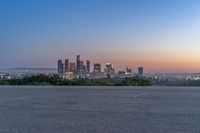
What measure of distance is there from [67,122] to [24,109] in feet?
12.0

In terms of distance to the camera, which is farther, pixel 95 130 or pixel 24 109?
pixel 24 109

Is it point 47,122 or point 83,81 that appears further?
point 83,81

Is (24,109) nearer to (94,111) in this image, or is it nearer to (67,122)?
(94,111)

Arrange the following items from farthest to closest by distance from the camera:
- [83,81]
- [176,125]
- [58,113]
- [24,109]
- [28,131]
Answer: [83,81] < [24,109] < [58,113] < [176,125] < [28,131]

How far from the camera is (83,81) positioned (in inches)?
1483

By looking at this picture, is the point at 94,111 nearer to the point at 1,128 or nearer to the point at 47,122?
the point at 47,122

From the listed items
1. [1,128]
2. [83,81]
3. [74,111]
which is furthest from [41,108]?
[83,81]

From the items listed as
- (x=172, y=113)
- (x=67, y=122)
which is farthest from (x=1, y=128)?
(x=172, y=113)

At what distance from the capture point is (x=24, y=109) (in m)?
14.3

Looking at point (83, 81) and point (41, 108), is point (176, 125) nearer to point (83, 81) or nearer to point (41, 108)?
point (41, 108)

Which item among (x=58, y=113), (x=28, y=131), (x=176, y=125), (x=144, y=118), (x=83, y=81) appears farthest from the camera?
(x=83, y=81)

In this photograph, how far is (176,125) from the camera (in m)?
10.5

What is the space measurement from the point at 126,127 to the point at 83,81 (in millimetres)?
27623

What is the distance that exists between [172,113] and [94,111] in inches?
94.8
